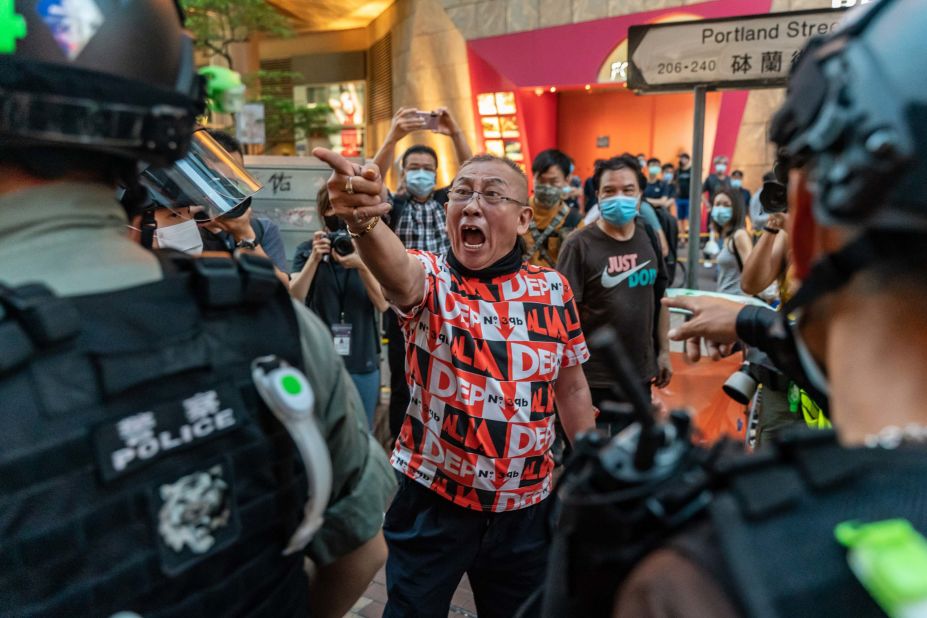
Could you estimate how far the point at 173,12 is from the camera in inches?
44.4

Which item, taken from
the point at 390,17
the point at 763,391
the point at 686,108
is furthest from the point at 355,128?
the point at 763,391

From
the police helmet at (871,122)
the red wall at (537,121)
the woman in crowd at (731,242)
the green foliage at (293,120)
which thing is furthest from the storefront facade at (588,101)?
the police helmet at (871,122)

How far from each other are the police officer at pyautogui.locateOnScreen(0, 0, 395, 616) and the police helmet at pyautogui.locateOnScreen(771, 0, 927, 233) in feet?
2.69

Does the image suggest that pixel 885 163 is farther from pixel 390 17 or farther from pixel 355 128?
pixel 355 128

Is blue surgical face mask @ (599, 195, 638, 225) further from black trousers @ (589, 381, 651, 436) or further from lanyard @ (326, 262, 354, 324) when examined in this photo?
lanyard @ (326, 262, 354, 324)

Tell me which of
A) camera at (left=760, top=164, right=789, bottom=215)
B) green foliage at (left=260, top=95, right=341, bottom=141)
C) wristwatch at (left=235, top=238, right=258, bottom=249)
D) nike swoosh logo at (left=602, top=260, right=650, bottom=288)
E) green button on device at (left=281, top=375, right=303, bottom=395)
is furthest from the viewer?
green foliage at (left=260, top=95, right=341, bottom=141)

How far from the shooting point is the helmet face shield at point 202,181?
2.28 meters

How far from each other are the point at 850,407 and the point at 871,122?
1.17ft

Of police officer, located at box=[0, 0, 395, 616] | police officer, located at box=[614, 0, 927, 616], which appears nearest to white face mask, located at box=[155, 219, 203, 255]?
police officer, located at box=[0, 0, 395, 616]

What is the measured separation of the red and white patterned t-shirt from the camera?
2.13m

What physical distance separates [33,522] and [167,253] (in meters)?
0.48

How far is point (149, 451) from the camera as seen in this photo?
37.0 inches

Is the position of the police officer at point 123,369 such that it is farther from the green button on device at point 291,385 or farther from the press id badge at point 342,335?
the press id badge at point 342,335

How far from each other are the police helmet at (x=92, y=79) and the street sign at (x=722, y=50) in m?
3.56
